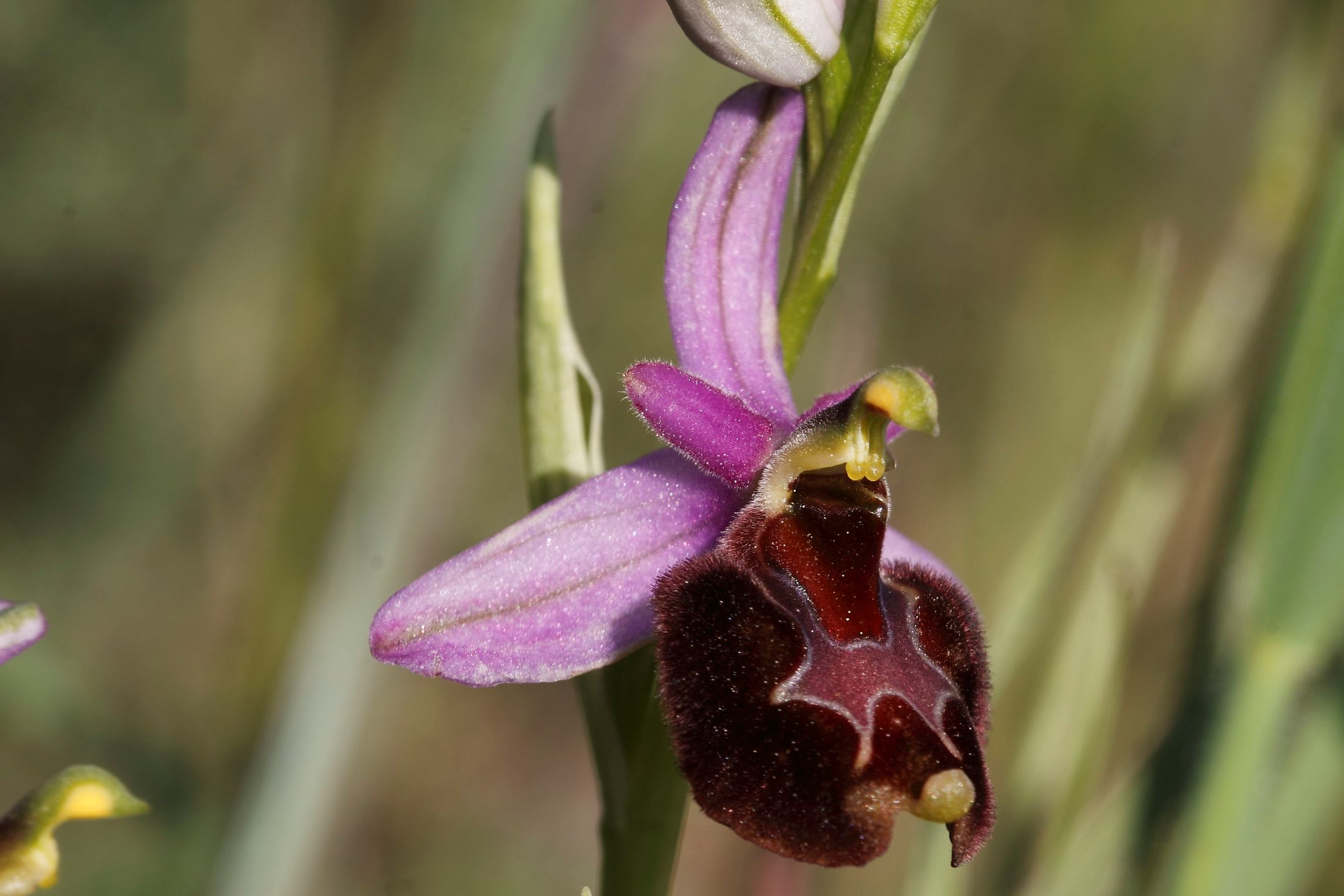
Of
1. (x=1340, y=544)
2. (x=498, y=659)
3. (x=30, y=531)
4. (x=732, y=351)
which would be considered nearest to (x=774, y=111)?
(x=732, y=351)

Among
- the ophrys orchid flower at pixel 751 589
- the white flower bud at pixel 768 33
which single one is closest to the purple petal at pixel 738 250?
the ophrys orchid flower at pixel 751 589

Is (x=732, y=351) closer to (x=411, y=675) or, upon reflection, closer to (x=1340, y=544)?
(x=1340, y=544)

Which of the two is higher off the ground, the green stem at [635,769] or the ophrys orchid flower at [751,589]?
the ophrys orchid flower at [751,589]

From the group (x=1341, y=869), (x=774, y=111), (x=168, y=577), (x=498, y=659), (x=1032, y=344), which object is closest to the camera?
(x=498, y=659)

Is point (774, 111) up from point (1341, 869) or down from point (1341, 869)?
up

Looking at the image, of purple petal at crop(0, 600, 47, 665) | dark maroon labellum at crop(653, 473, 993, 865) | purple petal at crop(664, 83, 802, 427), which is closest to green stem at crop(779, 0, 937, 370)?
purple petal at crop(664, 83, 802, 427)

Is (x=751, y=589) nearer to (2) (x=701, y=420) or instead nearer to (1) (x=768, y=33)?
(2) (x=701, y=420)

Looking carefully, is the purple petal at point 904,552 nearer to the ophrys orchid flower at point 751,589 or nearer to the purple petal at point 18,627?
the ophrys orchid flower at point 751,589
